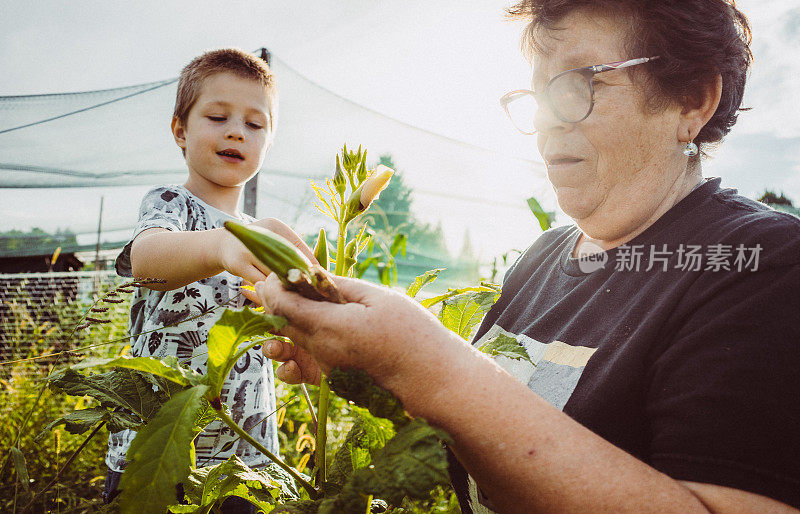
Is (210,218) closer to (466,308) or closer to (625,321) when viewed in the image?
(466,308)


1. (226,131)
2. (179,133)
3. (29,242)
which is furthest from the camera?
(29,242)

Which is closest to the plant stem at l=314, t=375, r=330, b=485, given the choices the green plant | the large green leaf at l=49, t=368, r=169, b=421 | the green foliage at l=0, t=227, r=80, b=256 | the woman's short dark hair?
the green plant

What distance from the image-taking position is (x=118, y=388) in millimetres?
750

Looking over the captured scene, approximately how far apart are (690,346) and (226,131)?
53.9 inches

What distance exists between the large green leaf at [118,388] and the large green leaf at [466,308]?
473mm

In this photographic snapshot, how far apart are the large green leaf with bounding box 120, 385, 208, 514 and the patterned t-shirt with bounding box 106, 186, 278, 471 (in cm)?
85

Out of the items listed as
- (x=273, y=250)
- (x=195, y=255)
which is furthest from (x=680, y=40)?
(x=195, y=255)

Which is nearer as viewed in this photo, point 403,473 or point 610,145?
point 403,473

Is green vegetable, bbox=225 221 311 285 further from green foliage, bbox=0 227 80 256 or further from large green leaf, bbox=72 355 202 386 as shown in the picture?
green foliage, bbox=0 227 80 256

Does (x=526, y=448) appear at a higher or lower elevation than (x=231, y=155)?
lower

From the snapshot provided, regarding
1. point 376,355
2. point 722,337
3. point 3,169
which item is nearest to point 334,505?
point 376,355

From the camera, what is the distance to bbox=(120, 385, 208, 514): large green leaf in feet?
1.68

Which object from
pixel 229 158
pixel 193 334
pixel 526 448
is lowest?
pixel 193 334

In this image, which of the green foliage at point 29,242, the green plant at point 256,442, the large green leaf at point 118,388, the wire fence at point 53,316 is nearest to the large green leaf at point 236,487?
the green plant at point 256,442
